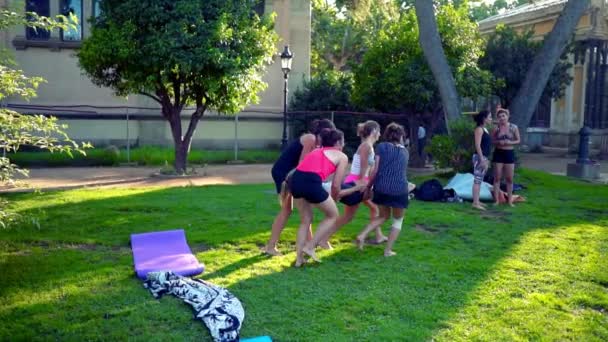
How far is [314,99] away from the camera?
23328mm

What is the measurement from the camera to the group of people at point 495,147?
9.98 m

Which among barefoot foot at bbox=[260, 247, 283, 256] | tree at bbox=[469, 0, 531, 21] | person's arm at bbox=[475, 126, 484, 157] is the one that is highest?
tree at bbox=[469, 0, 531, 21]

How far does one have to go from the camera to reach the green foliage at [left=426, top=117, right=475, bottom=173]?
525 inches

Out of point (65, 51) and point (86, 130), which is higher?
point (65, 51)

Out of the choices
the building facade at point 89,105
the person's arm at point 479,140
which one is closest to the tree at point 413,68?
the building facade at point 89,105

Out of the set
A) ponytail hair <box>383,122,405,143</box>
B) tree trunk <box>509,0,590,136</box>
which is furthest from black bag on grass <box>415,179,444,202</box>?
ponytail hair <box>383,122,405,143</box>

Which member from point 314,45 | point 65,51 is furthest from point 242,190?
point 314,45

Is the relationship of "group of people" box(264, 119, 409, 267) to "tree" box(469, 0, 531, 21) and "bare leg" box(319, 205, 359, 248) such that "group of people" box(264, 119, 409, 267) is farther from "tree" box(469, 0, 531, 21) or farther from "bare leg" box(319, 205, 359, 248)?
"tree" box(469, 0, 531, 21)

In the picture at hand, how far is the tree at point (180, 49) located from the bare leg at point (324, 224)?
855 centimetres

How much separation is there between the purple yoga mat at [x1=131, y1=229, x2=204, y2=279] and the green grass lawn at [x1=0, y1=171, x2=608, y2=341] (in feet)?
0.54

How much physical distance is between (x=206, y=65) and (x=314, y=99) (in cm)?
915

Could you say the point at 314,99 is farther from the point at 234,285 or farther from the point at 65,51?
the point at 234,285

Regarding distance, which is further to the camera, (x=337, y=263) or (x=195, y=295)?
(x=337, y=263)

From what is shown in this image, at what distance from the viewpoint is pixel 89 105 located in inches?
875
